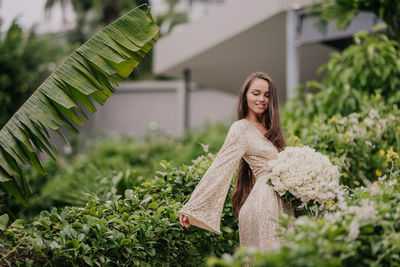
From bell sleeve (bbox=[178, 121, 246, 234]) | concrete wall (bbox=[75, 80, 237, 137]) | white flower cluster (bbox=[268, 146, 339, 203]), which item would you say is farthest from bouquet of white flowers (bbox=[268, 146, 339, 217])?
concrete wall (bbox=[75, 80, 237, 137])

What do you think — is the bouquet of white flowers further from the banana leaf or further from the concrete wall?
the concrete wall

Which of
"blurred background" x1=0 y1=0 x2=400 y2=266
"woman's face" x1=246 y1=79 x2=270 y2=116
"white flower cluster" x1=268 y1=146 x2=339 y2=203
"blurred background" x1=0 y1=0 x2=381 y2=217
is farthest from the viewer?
"blurred background" x1=0 y1=0 x2=381 y2=217

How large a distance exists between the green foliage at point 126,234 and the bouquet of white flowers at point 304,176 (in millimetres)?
752

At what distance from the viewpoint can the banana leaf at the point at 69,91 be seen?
2.97 meters

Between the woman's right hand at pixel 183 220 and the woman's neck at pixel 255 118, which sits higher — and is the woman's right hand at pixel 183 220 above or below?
below

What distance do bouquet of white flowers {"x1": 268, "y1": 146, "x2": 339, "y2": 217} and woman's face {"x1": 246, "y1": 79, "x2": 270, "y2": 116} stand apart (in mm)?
421

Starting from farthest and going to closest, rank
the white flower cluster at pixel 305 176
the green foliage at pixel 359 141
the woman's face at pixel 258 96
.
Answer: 1. the green foliage at pixel 359 141
2. the woman's face at pixel 258 96
3. the white flower cluster at pixel 305 176

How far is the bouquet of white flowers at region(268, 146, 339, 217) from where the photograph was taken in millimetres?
2705

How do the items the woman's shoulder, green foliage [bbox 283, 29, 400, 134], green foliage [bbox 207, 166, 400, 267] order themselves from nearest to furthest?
green foliage [bbox 207, 166, 400, 267]
the woman's shoulder
green foliage [bbox 283, 29, 400, 134]

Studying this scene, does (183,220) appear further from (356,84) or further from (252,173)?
(356,84)

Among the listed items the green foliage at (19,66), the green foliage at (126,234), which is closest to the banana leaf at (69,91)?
the green foliage at (126,234)

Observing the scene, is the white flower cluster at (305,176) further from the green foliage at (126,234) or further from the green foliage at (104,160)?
the green foliage at (104,160)

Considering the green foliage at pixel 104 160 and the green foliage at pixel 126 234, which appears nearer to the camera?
the green foliage at pixel 126 234

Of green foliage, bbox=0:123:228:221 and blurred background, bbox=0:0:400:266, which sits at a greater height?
blurred background, bbox=0:0:400:266
